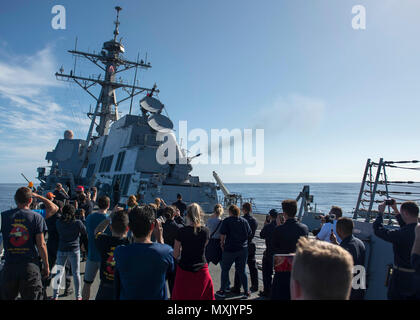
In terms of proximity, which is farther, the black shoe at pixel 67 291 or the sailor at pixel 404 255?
the black shoe at pixel 67 291

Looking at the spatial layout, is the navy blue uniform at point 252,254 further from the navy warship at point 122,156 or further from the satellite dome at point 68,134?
the satellite dome at point 68,134

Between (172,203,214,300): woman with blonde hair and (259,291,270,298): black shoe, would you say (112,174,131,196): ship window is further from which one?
(172,203,214,300): woman with blonde hair

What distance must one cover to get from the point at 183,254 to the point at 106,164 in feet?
51.6

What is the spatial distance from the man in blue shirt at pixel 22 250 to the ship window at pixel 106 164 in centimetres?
1428

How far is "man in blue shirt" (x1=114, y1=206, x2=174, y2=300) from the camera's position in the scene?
2.52 metres

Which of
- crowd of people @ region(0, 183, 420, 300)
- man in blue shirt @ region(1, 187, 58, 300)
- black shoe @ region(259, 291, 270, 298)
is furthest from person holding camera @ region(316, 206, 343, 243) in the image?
man in blue shirt @ region(1, 187, 58, 300)

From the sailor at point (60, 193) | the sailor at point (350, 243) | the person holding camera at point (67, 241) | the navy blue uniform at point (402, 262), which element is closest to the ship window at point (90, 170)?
the sailor at point (60, 193)

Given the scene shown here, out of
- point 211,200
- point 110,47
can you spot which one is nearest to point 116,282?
point 211,200

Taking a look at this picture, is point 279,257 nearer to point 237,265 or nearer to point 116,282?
point 116,282

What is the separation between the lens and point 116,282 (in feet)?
8.55

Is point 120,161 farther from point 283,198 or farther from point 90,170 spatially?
point 283,198

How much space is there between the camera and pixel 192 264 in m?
3.61

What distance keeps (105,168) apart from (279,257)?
1665 cm

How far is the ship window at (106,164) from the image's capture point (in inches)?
694
